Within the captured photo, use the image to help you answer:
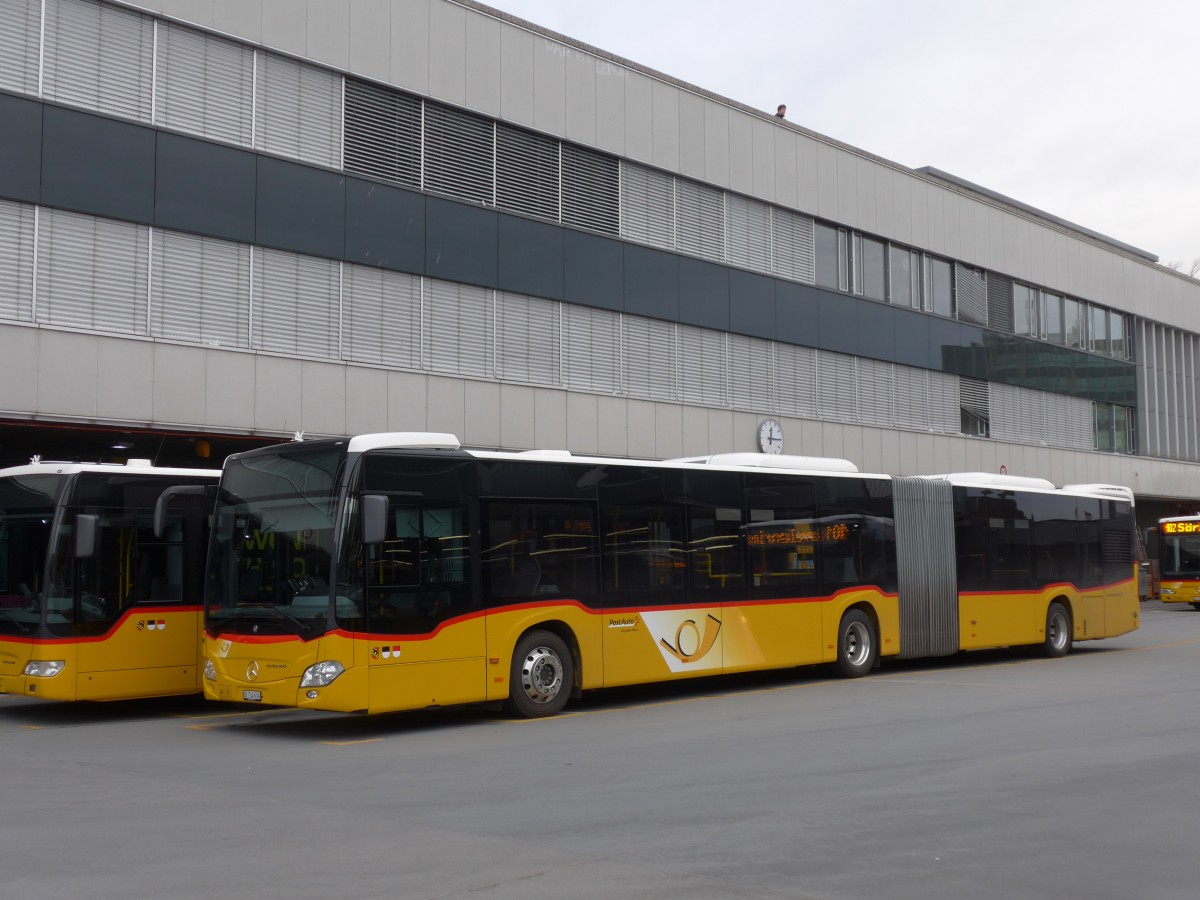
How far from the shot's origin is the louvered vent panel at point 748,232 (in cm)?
3050

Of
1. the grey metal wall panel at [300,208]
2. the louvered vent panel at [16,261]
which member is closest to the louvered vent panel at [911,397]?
the grey metal wall panel at [300,208]

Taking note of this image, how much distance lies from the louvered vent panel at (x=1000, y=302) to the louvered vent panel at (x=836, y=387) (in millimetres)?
7253

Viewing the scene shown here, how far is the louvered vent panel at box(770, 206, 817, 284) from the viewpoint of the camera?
3169 cm

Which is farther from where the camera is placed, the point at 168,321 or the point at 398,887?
the point at 168,321

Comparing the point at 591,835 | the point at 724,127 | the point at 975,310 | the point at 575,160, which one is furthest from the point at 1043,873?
the point at 975,310

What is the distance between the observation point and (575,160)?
88.5 feet

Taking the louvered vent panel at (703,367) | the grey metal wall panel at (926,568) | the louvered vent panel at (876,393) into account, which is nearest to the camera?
the grey metal wall panel at (926,568)

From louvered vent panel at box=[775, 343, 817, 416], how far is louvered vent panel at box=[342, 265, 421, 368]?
10864 millimetres

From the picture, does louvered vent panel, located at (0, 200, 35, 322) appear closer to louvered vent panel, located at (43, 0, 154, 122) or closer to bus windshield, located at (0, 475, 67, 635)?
louvered vent panel, located at (43, 0, 154, 122)

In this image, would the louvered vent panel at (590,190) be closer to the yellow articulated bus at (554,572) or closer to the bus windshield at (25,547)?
the yellow articulated bus at (554,572)

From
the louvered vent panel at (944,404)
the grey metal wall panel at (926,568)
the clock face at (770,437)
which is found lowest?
the grey metal wall panel at (926,568)

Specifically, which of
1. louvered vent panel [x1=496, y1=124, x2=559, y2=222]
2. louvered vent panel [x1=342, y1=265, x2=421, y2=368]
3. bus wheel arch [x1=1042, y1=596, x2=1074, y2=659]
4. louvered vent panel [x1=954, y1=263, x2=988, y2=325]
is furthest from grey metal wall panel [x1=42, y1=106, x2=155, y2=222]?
louvered vent panel [x1=954, y1=263, x2=988, y2=325]

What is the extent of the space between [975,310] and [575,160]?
16.0 metres

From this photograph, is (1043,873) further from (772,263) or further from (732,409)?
(772,263)
